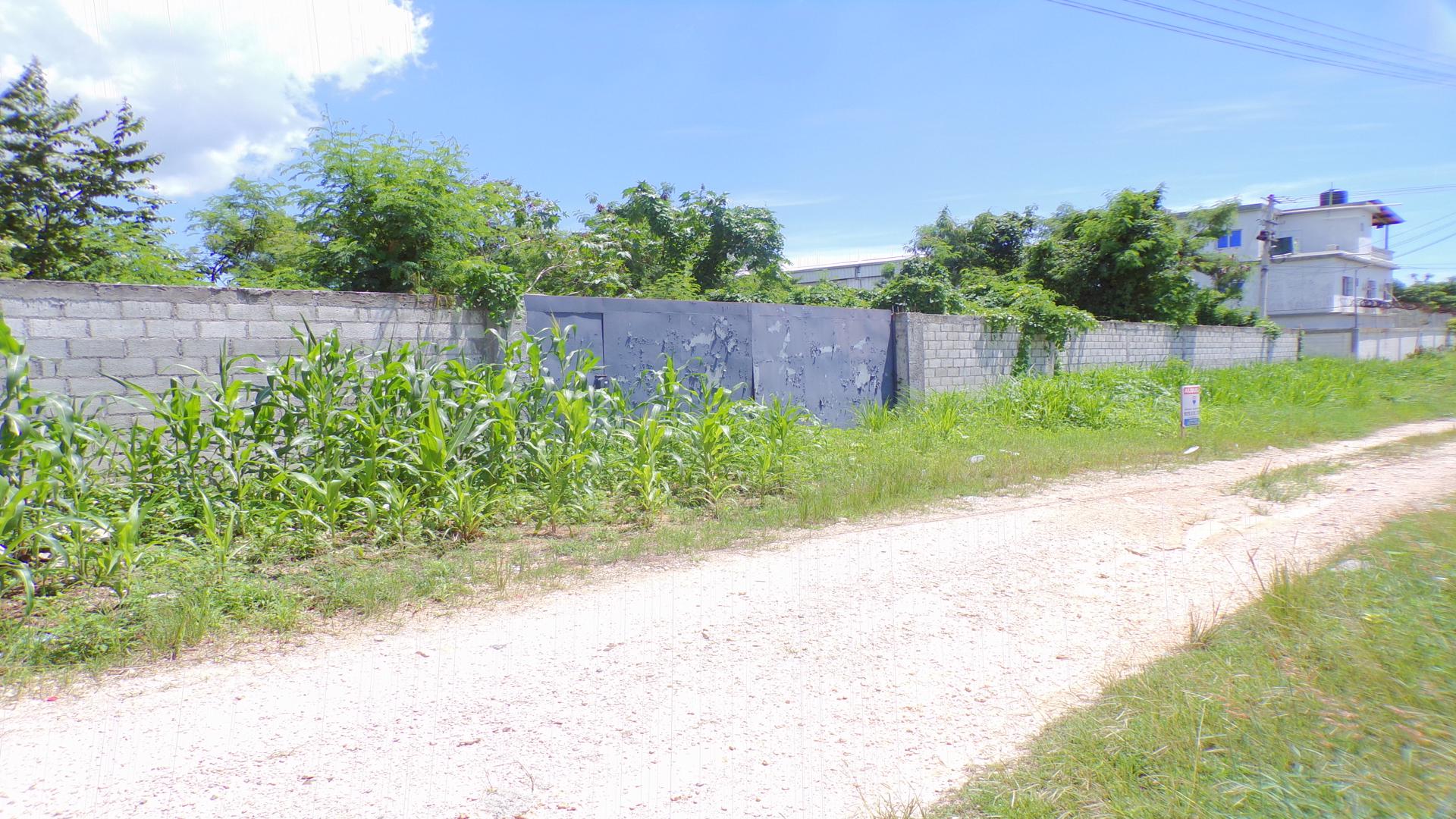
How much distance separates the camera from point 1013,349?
15188mm

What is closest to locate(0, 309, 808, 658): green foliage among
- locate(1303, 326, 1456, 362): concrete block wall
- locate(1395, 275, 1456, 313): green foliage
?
locate(1303, 326, 1456, 362): concrete block wall

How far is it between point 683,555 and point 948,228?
918 inches

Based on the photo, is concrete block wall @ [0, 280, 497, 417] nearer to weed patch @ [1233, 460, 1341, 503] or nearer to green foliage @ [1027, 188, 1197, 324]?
weed patch @ [1233, 460, 1341, 503]

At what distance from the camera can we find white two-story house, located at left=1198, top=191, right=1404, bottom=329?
41.3 m

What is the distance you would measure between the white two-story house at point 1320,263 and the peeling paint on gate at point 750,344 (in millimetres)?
34738

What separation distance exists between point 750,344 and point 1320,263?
4329 cm

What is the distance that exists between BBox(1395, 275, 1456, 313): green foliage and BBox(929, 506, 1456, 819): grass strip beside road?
67042mm

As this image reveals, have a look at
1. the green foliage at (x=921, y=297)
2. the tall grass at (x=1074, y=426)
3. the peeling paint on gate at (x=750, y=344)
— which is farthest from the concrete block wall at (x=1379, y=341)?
the peeling paint on gate at (x=750, y=344)

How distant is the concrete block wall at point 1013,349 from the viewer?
43.4 ft

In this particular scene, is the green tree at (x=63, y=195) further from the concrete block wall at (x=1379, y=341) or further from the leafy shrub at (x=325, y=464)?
the concrete block wall at (x=1379, y=341)

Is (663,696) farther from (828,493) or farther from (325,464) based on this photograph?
(828,493)

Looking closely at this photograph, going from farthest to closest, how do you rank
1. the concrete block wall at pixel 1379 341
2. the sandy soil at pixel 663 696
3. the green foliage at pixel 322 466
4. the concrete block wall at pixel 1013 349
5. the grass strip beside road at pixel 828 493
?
the concrete block wall at pixel 1379 341 → the concrete block wall at pixel 1013 349 → the green foliage at pixel 322 466 → the grass strip beside road at pixel 828 493 → the sandy soil at pixel 663 696

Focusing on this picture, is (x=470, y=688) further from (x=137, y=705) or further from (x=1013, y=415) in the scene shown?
(x=1013, y=415)

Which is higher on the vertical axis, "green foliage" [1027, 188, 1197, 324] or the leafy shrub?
"green foliage" [1027, 188, 1197, 324]
